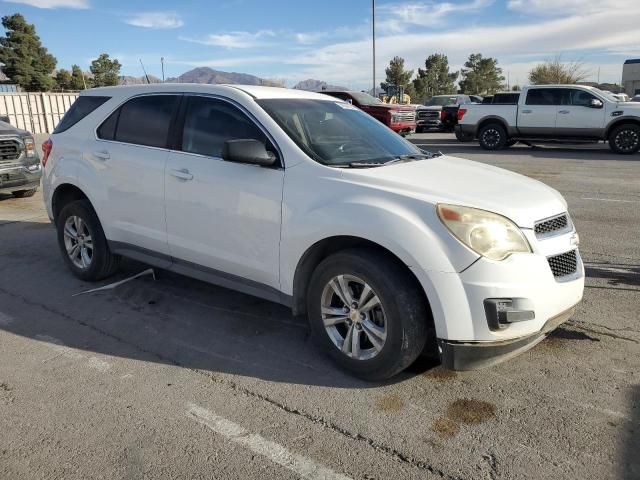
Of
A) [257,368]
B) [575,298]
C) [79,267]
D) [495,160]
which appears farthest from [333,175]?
[495,160]

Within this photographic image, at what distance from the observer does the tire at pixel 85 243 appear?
5094mm

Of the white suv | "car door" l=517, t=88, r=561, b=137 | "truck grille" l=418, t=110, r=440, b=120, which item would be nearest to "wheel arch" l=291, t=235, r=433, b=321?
the white suv

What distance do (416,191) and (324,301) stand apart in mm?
907

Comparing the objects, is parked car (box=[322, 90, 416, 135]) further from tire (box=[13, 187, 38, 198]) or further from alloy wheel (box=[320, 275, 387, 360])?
alloy wheel (box=[320, 275, 387, 360])

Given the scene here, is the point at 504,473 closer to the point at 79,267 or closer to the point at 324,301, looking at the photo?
the point at 324,301

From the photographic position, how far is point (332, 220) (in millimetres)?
3369

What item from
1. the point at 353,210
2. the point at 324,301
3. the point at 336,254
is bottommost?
the point at 324,301

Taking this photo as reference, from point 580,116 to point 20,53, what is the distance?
4585 centimetres

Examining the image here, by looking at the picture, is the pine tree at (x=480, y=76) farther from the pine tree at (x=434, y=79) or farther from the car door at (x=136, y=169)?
the car door at (x=136, y=169)

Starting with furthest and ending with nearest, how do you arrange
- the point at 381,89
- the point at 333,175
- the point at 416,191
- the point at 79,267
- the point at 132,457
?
1. the point at 381,89
2. the point at 79,267
3. the point at 333,175
4. the point at 416,191
5. the point at 132,457

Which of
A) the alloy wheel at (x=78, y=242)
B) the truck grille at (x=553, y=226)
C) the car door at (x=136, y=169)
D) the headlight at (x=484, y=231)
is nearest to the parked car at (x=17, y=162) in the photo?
the alloy wheel at (x=78, y=242)

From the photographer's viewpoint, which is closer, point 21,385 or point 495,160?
point 21,385

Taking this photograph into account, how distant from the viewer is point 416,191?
3.25 metres

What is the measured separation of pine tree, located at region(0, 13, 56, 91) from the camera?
4591 cm
